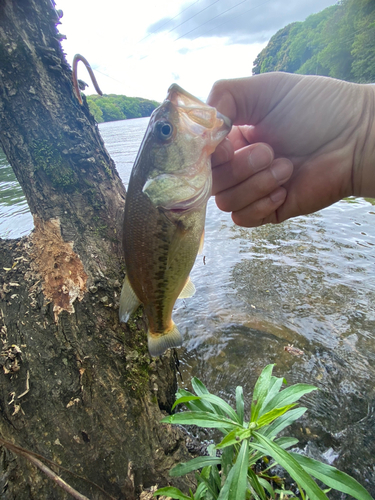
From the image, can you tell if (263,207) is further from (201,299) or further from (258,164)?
(201,299)

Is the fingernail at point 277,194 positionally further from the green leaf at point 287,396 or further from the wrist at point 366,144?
the green leaf at point 287,396

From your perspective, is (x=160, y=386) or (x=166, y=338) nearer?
(x=166, y=338)

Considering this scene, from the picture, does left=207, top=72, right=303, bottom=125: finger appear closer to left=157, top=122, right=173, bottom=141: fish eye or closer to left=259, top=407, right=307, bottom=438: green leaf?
left=157, top=122, right=173, bottom=141: fish eye

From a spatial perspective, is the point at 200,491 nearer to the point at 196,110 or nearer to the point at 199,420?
the point at 199,420

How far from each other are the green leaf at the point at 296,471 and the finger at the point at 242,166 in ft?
7.19

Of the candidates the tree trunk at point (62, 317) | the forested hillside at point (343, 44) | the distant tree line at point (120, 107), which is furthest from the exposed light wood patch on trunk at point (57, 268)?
the distant tree line at point (120, 107)

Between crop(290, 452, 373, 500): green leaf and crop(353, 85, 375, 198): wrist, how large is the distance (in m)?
2.46

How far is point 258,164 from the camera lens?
2598mm

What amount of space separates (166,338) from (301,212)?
83.3 inches

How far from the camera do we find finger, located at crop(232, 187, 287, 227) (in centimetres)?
298

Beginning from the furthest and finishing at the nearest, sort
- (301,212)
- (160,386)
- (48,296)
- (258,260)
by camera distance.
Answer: (258,260), (301,212), (160,386), (48,296)

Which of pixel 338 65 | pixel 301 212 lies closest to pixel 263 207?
pixel 301 212

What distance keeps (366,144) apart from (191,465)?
3.12 metres

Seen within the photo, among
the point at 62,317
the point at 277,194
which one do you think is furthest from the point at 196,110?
the point at 62,317
